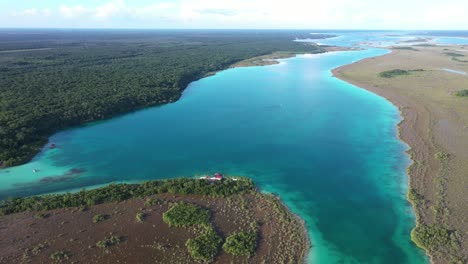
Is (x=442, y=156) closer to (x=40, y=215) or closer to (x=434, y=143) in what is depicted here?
(x=434, y=143)

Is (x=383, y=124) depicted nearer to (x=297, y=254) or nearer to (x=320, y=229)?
(x=320, y=229)

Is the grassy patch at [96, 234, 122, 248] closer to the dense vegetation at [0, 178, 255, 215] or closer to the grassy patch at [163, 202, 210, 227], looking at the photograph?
the grassy patch at [163, 202, 210, 227]

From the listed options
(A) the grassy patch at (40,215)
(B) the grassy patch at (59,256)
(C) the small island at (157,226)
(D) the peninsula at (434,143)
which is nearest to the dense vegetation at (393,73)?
(D) the peninsula at (434,143)

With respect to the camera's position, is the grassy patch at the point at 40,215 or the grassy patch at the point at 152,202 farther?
the grassy patch at the point at 152,202

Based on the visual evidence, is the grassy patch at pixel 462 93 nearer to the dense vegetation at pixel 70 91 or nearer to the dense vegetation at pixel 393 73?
the dense vegetation at pixel 393 73

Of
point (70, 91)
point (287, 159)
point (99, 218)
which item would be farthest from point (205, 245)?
point (70, 91)

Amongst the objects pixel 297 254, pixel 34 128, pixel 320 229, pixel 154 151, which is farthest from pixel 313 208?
pixel 34 128

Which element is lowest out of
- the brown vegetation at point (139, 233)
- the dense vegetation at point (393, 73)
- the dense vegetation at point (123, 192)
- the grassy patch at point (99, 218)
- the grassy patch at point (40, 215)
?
the brown vegetation at point (139, 233)
